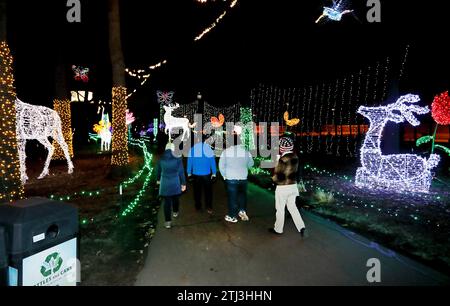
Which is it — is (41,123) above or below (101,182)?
above

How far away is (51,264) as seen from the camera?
129 inches

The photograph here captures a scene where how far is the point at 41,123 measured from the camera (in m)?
12.8

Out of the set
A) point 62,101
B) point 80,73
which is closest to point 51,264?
point 62,101

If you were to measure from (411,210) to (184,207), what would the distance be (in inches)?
221

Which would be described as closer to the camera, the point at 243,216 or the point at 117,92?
the point at 243,216

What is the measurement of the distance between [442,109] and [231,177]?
32.2 ft

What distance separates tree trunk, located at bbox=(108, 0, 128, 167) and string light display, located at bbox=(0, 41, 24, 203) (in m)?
5.97

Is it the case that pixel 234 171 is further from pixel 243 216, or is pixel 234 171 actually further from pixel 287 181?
pixel 287 181

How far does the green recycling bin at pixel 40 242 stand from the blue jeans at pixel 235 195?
12.4 ft

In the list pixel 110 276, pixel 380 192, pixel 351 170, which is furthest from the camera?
pixel 351 170

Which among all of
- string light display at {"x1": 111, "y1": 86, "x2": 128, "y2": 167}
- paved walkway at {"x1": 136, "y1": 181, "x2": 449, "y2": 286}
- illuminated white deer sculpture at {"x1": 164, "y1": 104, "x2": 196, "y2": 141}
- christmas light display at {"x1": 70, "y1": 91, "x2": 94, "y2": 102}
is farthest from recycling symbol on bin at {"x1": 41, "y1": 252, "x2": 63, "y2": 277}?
christmas light display at {"x1": 70, "y1": 91, "x2": 94, "y2": 102}

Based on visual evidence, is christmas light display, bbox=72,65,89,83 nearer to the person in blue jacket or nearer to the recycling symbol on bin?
the person in blue jacket
